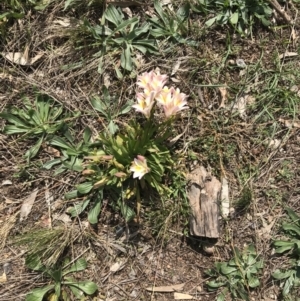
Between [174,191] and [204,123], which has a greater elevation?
[204,123]

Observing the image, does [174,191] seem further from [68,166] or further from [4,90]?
[4,90]

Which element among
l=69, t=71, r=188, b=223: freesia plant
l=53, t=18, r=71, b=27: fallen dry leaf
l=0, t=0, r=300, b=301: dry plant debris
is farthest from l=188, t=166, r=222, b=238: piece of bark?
l=53, t=18, r=71, b=27: fallen dry leaf

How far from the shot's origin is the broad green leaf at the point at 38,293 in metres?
2.73

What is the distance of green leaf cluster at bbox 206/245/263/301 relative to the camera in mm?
2764

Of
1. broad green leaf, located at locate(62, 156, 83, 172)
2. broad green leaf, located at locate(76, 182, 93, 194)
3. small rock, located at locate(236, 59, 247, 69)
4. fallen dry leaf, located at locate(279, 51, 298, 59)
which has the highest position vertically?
fallen dry leaf, located at locate(279, 51, 298, 59)

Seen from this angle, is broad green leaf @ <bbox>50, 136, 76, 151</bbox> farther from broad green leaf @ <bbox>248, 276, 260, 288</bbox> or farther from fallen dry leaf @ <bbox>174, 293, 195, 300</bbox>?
broad green leaf @ <bbox>248, 276, 260, 288</bbox>

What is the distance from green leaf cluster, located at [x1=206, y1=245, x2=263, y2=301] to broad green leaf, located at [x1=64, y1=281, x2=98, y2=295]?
68cm

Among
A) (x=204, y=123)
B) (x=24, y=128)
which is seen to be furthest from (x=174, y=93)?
(x=24, y=128)

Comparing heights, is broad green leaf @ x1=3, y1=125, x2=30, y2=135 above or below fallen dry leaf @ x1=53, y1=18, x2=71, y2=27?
below

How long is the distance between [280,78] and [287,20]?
0.38 m

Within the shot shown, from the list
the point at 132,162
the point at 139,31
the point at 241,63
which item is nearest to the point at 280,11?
the point at 241,63

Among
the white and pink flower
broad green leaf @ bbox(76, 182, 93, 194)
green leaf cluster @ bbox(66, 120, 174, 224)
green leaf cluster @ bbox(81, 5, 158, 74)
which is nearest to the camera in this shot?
the white and pink flower

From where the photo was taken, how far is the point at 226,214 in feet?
9.30

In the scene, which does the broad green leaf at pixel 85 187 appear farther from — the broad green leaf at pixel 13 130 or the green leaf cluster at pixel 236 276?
the green leaf cluster at pixel 236 276
